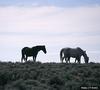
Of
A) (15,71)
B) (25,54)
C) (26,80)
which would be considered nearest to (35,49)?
(25,54)

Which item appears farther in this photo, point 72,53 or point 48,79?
point 72,53

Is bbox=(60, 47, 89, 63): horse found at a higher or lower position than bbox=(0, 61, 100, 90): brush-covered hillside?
higher

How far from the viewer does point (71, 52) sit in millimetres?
36250

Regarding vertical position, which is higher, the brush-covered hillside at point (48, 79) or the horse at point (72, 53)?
the horse at point (72, 53)

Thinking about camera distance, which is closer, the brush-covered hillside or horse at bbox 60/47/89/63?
the brush-covered hillside

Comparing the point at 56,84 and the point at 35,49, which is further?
the point at 35,49

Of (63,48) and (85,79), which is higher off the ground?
(63,48)

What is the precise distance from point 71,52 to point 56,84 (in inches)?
625

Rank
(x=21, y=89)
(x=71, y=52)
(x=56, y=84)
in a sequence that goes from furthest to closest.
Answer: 1. (x=71, y=52)
2. (x=56, y=84)
3. (x=21, y=89)

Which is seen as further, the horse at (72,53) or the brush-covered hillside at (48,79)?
the horse at (72,53)

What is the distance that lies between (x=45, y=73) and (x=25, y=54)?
13.7 meters

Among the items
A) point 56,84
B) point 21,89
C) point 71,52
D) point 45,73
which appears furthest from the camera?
point 71,52

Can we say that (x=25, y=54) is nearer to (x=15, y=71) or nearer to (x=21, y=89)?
(x=15, y=71)

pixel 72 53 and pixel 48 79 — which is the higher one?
pixel 72 53
